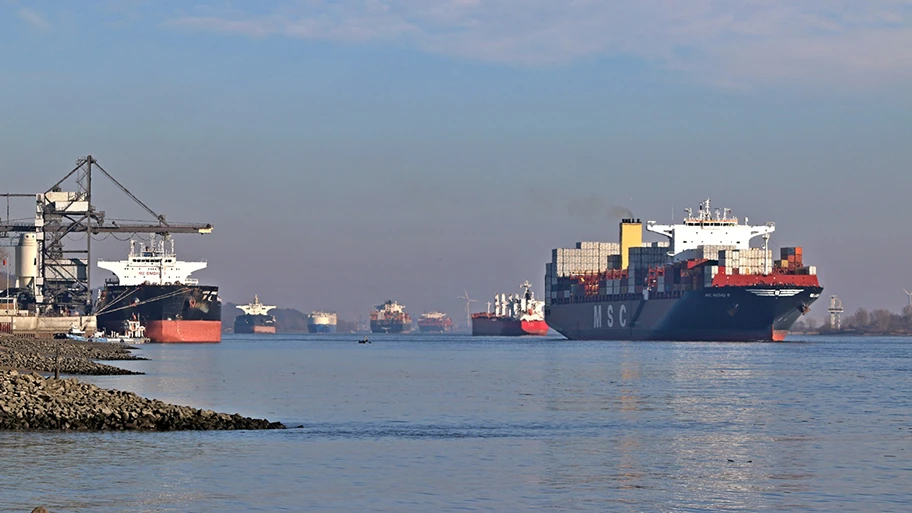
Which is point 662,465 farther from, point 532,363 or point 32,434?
point 532,363

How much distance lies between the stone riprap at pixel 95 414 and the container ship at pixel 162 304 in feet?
270

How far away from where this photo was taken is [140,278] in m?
132

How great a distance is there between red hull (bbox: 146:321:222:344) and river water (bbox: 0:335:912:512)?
233 feet

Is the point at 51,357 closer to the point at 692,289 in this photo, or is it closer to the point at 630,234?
the point at 692,289

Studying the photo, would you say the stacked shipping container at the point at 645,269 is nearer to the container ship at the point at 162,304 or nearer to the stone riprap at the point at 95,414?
the container ship at the point at 162,304

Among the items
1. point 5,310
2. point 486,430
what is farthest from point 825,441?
point 5,310

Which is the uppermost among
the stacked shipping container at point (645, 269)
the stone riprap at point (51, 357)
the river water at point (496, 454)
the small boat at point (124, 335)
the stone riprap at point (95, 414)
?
the stacked shipping container at point (645, 269)

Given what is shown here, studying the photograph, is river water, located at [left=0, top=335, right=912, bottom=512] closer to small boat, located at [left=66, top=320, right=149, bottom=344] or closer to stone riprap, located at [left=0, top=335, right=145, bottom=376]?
stone riprap, located at [left=0, top=335, right=145, bottom=376]

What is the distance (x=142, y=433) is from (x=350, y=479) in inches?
316

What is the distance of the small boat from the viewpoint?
103 metres

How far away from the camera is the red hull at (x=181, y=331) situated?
121688 mm

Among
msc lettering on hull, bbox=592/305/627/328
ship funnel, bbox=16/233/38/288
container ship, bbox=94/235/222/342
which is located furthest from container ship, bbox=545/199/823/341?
ship funnel, bbox=16/233/38/288

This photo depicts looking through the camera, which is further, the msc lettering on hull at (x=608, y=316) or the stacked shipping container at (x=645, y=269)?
the msc lettering on hull at (x=608, y=316)

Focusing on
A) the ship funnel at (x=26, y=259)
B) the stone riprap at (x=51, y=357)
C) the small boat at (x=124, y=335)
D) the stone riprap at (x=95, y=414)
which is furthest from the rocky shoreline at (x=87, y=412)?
the ship funnel at (x=26, y=259)
